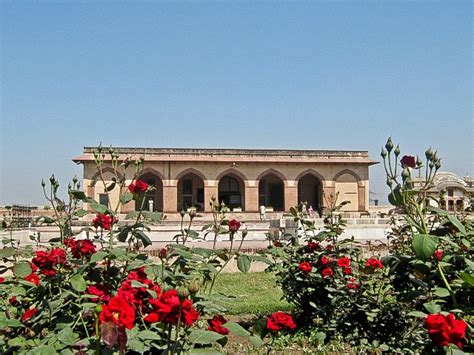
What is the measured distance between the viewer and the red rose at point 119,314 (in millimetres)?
1401

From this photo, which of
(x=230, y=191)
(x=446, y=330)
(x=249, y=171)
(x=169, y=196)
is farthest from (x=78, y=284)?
(x=230, y=191)

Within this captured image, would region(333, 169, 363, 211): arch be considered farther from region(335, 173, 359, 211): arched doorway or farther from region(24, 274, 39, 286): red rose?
region(24, 274, 39, 286): red rose

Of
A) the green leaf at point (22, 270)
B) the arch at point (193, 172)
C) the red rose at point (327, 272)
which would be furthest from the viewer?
the arch at point (193, 172)

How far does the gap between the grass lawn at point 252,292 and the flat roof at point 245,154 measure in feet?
68.0

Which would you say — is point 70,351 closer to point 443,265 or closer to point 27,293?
point 27,293

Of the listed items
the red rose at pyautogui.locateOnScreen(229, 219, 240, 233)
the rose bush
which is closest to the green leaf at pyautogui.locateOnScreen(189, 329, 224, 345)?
the rose bush

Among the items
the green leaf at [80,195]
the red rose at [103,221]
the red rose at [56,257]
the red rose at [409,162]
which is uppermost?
the red rose at [409,162]

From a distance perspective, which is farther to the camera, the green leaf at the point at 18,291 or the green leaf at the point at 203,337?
the green leaf at the point at 18,291

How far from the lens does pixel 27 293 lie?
8.27 feet

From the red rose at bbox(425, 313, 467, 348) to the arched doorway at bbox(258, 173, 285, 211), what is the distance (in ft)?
102

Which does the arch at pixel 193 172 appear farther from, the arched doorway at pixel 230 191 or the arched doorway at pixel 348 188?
the arched doorway at pixel 348 188

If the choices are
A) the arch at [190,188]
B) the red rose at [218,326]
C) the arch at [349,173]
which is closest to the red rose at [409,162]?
the red rose at [218,326]

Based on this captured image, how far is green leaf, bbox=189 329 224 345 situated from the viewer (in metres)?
1.73

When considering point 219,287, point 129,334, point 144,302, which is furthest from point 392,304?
point 219,287
